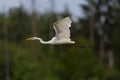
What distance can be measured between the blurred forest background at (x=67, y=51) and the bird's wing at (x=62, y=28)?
68.2 feet

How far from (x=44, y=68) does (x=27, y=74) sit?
3.18 meters

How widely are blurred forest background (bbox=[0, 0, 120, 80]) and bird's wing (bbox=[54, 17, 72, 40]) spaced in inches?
818

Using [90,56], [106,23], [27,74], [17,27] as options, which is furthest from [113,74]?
[17,27]

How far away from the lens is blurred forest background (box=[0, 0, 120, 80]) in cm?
4488

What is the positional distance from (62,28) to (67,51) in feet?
95.1

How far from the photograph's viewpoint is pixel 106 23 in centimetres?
6744

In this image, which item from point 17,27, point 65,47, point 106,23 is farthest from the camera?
point 17,27

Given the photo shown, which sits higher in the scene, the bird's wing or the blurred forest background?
the bird's wing

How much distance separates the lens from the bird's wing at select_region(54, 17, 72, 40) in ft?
59.6

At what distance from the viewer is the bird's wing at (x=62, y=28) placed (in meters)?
18.2

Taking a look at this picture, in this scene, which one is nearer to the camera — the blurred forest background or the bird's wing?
the bird's wing

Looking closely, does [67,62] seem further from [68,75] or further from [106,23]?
[106,23]

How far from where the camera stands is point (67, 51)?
157ft

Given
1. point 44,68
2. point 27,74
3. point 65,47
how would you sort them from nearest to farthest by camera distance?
point 27,74, point 44,68, point 65,47
